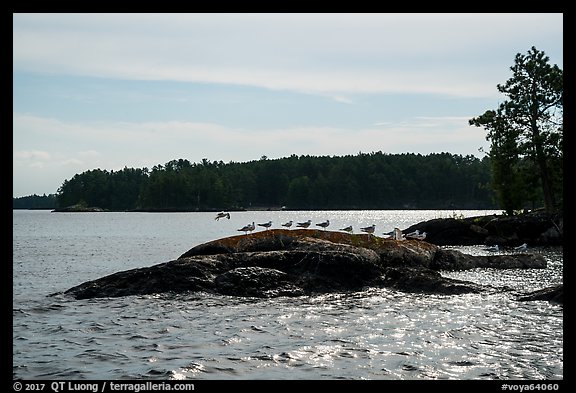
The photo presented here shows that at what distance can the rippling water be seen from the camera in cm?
1046

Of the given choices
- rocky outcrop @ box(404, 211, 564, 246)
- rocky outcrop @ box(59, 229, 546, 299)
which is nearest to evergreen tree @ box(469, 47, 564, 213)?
rocky outcrop @ box(404, 211, 564, 246)

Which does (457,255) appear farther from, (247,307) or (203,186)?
(203,186)

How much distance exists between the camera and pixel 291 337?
1305 cm

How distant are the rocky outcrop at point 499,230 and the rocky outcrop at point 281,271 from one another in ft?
77.1

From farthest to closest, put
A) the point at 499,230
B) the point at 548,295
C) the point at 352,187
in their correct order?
the point at 352,187
the point at 499,230
the point at 548,295

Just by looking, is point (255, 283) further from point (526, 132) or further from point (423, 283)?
point (526, 132)

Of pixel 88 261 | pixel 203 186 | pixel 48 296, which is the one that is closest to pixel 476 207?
pixel 203 186

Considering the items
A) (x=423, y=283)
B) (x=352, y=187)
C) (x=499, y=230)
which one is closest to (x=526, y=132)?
(x=499, y=230)

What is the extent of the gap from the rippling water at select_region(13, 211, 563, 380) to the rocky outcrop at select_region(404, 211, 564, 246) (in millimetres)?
25342

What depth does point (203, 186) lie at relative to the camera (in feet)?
602

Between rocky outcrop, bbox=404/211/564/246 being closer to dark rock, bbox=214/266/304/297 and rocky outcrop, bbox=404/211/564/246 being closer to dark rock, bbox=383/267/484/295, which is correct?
dark rock, bbox=383/267/484/295

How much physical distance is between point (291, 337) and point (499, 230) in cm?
3543

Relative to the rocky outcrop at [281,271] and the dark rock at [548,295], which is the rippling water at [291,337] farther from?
the rocky outcrop at [281,271]

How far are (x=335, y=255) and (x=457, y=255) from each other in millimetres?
8339
